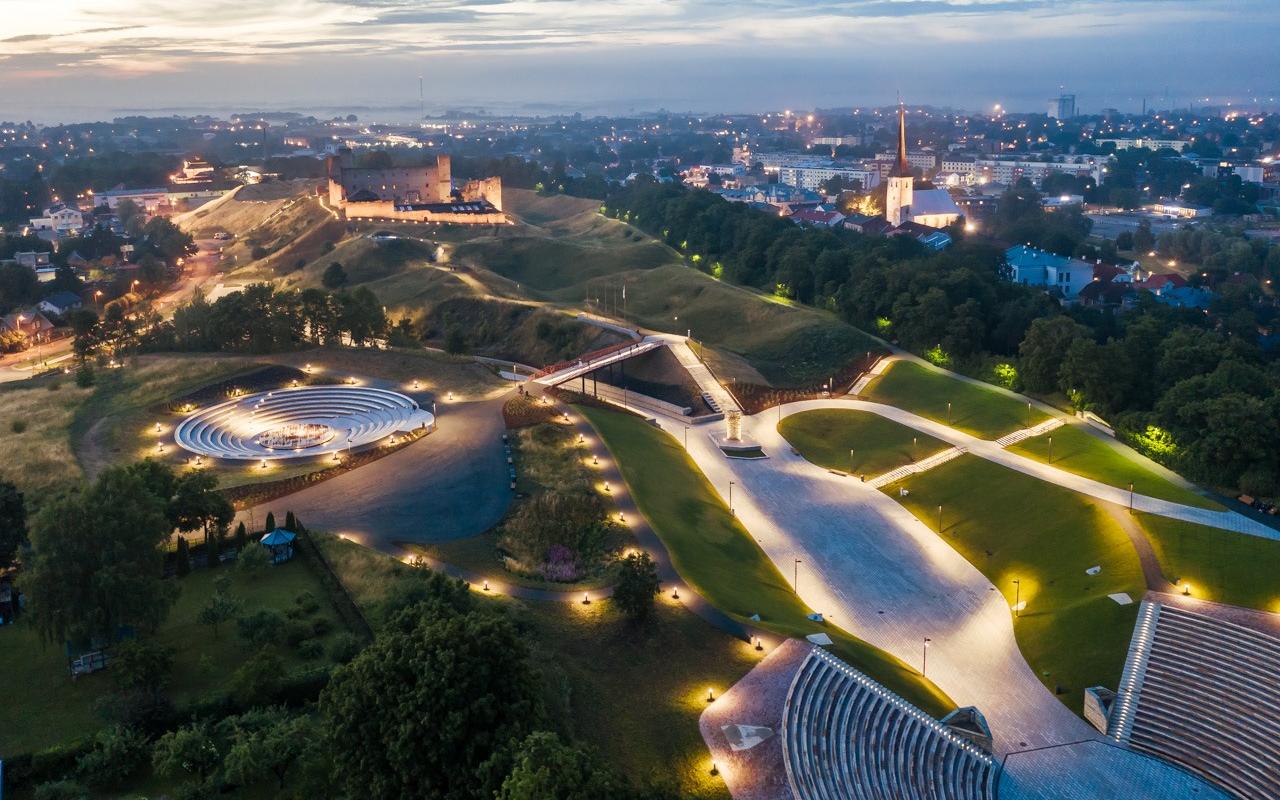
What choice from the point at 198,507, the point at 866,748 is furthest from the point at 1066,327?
the point at 198,507

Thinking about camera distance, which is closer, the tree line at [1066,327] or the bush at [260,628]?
the bush at [260,628]

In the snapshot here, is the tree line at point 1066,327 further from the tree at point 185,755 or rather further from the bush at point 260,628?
the tree at point 185,755

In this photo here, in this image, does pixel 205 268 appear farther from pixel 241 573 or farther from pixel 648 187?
pixel 241 573

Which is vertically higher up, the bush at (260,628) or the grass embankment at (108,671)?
the bush at (260,628)

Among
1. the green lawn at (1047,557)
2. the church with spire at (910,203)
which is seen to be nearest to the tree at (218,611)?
the green lawn at (1047,557)

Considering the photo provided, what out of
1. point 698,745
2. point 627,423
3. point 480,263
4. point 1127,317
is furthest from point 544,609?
point 480,263

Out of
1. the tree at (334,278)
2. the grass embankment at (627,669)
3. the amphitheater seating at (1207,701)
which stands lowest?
the amphitheater seating at (1207,701)

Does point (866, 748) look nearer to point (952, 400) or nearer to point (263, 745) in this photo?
point (263, 745)

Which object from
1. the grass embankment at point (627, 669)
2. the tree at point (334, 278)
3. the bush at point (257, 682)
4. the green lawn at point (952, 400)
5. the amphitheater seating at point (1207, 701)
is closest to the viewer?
the grass embankment at point (627, 669)
